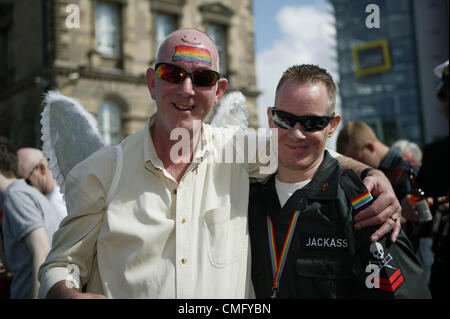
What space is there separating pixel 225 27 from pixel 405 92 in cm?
3248

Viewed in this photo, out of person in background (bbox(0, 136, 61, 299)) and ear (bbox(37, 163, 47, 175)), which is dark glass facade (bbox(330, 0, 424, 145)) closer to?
ear (bbox(37, 163, 47, 175))

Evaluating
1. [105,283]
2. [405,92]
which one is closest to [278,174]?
[105,283]

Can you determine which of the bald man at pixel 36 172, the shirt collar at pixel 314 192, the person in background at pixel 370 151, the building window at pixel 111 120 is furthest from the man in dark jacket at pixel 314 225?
the building window at pixel 111 120

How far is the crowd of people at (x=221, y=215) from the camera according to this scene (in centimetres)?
183

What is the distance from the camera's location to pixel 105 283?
189 cm

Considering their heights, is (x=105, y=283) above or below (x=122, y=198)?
below

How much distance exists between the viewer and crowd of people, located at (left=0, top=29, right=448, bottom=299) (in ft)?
6.02

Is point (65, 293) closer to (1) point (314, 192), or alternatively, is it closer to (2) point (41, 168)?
(1) point (314, 192)

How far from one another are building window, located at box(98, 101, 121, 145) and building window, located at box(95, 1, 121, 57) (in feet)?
6.45

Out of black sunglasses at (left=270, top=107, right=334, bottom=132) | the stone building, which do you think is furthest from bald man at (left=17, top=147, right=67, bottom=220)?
the stone building

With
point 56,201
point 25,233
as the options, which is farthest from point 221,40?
point 25,233

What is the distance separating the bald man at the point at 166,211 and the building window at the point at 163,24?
1569cm

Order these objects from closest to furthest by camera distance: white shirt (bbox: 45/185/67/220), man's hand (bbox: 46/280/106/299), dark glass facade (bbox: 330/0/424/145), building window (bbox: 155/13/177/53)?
man's hand (bbox: 46/280/106/299) → white shirt (bbox: 45/185/67/220) → building window (bbox: 155/13/177/53) → dark glass facade (bbox: 330/0/424/145)
